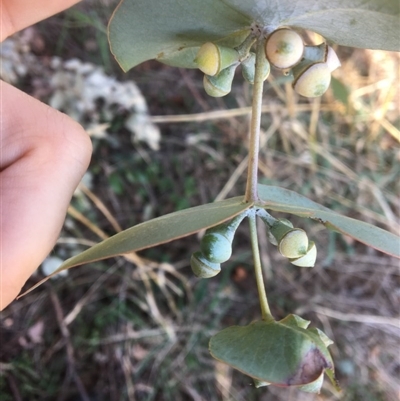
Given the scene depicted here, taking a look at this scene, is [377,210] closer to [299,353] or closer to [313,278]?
[313,278]

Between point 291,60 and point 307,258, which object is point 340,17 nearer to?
point 291,60

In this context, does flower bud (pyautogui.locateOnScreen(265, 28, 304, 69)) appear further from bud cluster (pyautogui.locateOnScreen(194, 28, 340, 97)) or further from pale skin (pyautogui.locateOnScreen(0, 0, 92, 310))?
pale skin (pyautogui.locateOnScreen(0, 0, 92, 310))

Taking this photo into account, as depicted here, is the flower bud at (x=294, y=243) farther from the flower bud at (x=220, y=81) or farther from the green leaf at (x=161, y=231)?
the flower bud at (x=220, y=81)

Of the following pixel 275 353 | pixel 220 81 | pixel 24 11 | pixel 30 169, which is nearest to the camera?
pixel 275 353

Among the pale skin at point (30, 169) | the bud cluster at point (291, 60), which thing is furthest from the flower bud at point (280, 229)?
the pale skin at point (30, 169)

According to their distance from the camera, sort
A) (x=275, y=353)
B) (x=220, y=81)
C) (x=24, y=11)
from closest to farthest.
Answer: (x=275, y=353) → (x=220, y=81) → (x=24, y=11)

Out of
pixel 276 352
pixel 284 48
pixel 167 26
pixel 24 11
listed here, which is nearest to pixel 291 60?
pixel 284 48

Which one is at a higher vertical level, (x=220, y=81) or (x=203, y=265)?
(x=220, y=81)

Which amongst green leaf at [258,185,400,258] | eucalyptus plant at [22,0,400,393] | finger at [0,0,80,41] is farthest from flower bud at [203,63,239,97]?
finger at [0,0,80,41]
